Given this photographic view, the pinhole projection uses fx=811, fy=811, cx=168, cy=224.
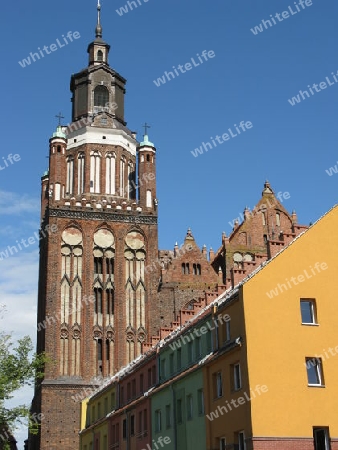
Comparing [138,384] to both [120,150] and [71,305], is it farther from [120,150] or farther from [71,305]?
[120,150]

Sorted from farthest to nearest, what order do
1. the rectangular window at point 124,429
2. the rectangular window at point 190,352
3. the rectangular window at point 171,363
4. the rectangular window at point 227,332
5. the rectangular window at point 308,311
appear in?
the rectangular window at point 124,429, the rectangular window at point 171,363, the rectangular window at point 190,352, the rectangular window at point 227,332, the rectangular window at point 308,311

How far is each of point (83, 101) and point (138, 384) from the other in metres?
37.5

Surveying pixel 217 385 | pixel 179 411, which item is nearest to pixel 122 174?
pixel 179 411

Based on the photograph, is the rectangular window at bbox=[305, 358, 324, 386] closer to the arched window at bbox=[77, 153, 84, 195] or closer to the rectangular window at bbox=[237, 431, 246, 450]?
the rectangular window at bbox=[237, 431, 246, 450]

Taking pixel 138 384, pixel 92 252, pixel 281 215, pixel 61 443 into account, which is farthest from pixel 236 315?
pixel 281 215

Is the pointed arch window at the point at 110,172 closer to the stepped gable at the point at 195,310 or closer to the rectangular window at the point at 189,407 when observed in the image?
the stepped gable at the point at 195,310

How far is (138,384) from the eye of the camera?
47.6m

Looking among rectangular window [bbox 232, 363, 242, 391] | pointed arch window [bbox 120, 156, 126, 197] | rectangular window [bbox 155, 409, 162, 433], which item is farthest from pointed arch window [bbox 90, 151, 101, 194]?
rectangular window [bbox 232, 363, 242, 391]

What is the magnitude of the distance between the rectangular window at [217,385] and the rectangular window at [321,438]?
442 centimetres

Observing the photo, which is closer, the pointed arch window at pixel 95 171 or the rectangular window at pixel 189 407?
the rectangular window at pixel 189 407

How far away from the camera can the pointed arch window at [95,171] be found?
73625mm

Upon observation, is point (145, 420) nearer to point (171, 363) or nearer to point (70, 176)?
point (171, 363)

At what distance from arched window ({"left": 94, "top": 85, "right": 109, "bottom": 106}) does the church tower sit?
0.10m

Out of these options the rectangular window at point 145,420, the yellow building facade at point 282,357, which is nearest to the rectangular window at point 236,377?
the yellow building facade at point 282,357
